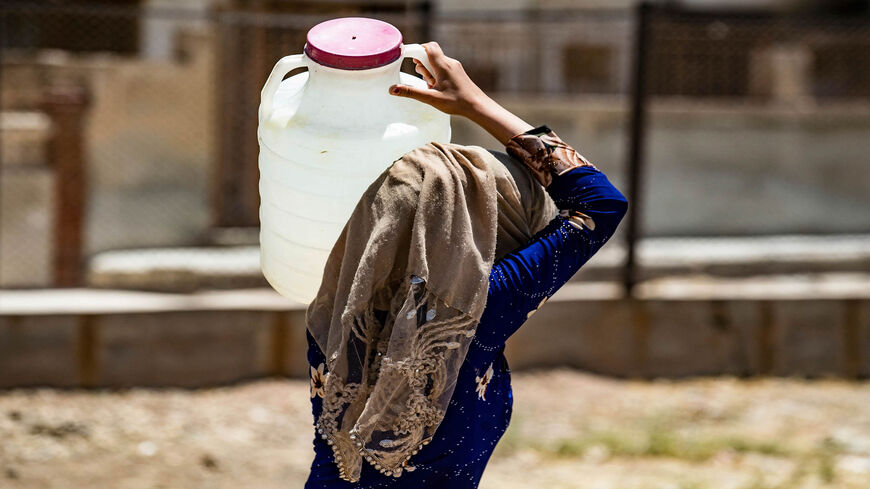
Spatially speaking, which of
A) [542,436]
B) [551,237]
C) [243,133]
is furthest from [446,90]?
[243,133]

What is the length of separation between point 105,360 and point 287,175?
150 inches

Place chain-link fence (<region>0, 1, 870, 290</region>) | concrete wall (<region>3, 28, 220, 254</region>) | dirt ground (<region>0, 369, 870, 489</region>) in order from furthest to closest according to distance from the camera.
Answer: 1. concrete wall (<region>3, 28, 220, 254</region>)
2. chain-link fence (<region>0, 1, 870, 290</region>)
3. dirt ground (<region>0, 369, 870, 489</region>)

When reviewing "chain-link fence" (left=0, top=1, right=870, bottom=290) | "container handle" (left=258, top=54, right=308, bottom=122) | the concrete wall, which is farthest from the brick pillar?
"container handle" (left=258, top=54, right=308, bottom=122)

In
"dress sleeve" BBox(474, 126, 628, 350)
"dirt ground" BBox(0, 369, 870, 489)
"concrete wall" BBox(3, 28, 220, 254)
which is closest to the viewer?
"dress sleeve" BBox(474, 126, 628, 350)

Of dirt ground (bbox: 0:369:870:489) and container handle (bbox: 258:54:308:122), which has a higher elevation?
container handle (bbox: 258:54:308:122)

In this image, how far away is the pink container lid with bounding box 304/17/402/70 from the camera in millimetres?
1983

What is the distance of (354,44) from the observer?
2.02 metres

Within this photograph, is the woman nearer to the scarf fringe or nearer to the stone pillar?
the scarf fringe

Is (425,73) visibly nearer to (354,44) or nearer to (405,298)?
(354,44)

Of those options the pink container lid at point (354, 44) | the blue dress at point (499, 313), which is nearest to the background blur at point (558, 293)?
the blue dress at point (499, 313)

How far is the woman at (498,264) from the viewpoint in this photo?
1.94 metres

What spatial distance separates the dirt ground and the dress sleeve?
2.63 m

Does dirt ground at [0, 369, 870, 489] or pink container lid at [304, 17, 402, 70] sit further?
dirt ground at [0, 369, 870, 489]

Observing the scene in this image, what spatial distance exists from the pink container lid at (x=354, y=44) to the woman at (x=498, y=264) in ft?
0.25
